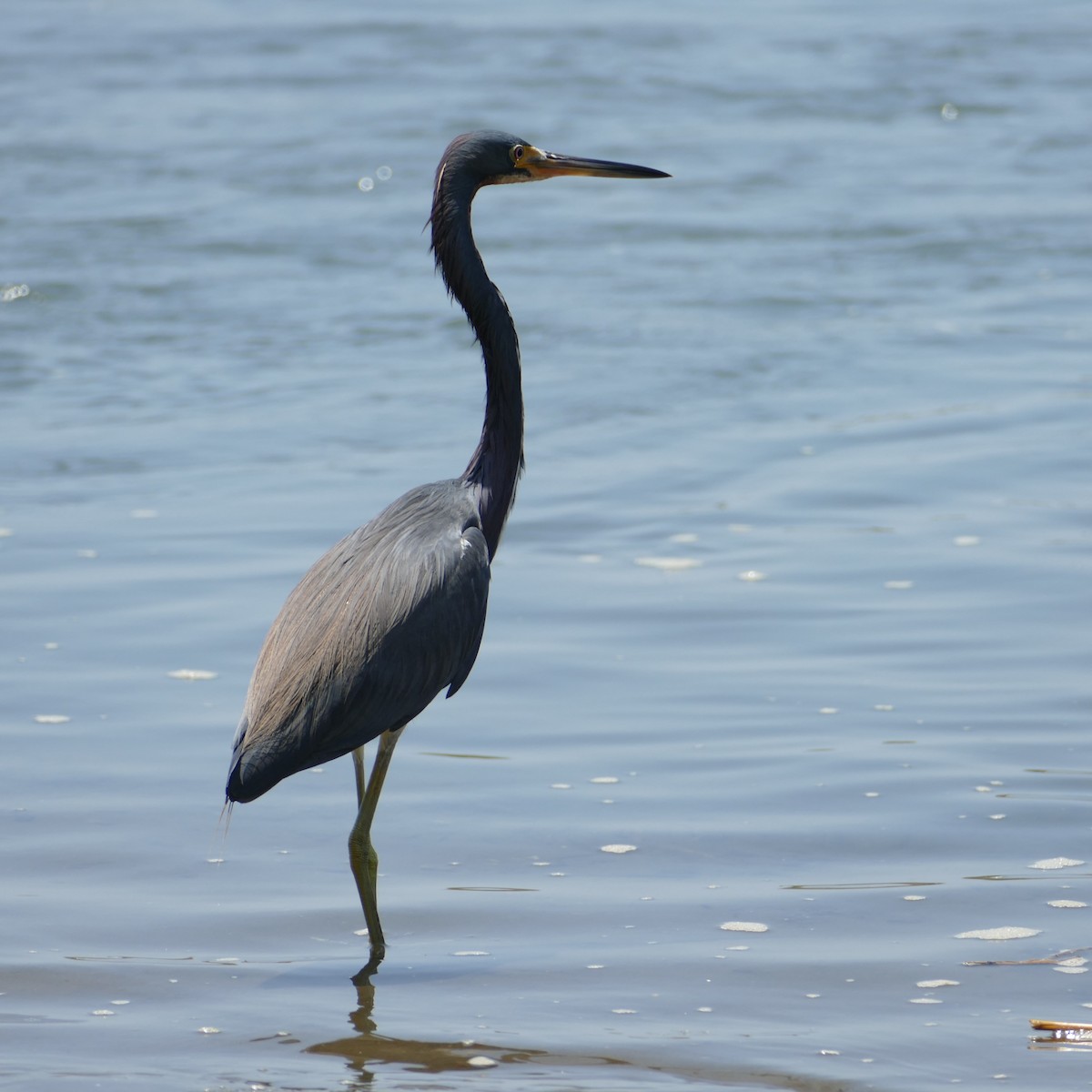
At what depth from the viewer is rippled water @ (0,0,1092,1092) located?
488 cm

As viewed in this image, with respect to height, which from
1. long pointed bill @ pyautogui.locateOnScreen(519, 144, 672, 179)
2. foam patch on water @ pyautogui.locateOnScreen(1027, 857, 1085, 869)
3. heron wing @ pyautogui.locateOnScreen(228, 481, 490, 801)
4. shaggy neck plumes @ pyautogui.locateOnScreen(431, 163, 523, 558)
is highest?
long pointed bill @ pyautogui.locateOnScreen(519, 144, 672, 179)

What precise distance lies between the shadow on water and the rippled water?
0.04 feet

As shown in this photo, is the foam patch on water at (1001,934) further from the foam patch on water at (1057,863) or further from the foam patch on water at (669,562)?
the foam patch on water at (669,562)

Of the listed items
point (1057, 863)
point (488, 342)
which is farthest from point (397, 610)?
point (1057, 863)

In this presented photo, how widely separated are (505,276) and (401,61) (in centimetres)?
954

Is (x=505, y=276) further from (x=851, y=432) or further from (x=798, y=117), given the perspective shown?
(x=798, y=117)

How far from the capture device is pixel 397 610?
5352mm

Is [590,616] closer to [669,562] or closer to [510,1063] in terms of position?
[669,562]

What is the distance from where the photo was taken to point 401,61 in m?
23.7

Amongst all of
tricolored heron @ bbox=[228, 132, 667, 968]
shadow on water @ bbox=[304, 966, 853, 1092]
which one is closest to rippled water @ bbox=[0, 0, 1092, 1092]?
shadow on water @ bbox=[304, 966, 853, 1092]

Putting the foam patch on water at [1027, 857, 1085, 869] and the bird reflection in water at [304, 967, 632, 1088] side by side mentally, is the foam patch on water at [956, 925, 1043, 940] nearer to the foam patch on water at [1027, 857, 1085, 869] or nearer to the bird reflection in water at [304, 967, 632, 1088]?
the foam patch on water at [1027, 857, 1085, 869]

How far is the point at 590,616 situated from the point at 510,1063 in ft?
11.4

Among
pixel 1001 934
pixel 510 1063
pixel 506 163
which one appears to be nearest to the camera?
pixel 510 1063

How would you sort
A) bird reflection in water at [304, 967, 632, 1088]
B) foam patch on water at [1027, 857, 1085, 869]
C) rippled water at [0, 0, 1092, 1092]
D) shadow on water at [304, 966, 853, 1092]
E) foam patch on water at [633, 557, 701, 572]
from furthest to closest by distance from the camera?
foam patch on water at [633, 557, 701, 572], foam patch on water at [1027, 857, 1085, 869], rippled water at [0, 0, 1092, 1092], bird reflection in water at [304, 967, 632, 1088], shadow on water at [304, 966, 853, 1092]
